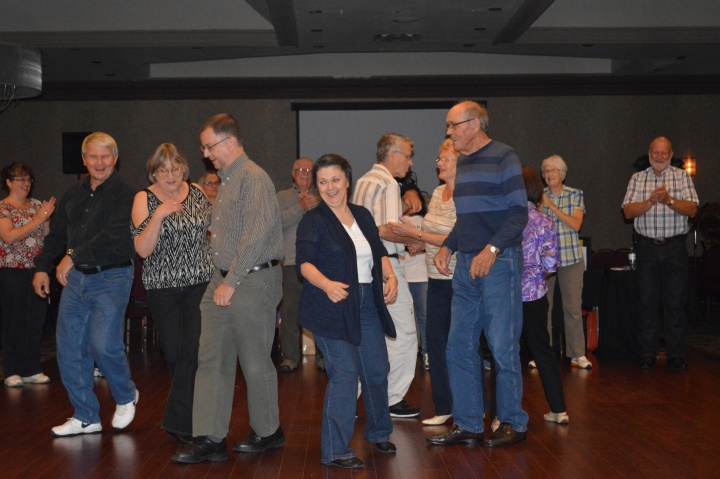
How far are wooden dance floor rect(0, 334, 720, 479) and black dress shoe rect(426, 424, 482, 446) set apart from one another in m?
0.05

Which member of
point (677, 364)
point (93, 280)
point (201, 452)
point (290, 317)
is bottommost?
point (677, 364)

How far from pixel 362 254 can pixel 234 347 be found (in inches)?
33.9

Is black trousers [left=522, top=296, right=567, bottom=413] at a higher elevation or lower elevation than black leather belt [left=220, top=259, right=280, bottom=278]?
lower

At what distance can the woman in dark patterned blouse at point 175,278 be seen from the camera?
4871 mm

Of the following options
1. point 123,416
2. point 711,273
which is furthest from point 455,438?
point 711,273

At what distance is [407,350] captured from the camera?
566 centimetres

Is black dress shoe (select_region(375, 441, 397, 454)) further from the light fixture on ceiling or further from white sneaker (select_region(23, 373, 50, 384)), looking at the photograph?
the light fixture on ceiling

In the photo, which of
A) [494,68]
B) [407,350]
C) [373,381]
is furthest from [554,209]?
[494,68]

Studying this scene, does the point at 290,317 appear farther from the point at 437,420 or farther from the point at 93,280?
the point at 93,280

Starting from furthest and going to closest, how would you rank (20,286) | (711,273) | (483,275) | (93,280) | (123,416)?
(711,273)
(20,286)
(123,416)
(93,280)
(483,275)

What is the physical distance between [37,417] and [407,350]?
8.31ft

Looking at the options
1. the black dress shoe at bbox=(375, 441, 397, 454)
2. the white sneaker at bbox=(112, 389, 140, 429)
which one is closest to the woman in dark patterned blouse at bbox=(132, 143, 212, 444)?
the white sneaker at bbox=(112, 389, 140, 429)

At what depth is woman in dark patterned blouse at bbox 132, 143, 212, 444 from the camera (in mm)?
4871

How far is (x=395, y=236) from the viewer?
5.27 m
